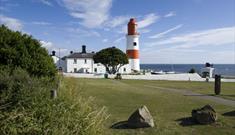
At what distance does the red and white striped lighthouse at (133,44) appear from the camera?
7250 centimetres

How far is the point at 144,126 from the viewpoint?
432 inches

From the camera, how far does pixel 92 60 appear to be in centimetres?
8000

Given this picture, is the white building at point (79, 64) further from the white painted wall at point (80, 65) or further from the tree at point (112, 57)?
the tree at point (112, 57)

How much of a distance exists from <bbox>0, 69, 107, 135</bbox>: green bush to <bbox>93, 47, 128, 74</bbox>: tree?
200ft

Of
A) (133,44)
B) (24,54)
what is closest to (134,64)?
(133,44)

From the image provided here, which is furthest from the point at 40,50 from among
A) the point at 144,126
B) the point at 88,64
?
the point at 88,64

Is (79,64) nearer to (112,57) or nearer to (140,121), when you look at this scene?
(112,57)

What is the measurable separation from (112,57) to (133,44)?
660cm

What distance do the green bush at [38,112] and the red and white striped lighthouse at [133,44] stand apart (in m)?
64.6

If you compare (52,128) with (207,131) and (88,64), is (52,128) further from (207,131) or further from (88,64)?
(88,64)

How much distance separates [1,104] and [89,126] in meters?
2.24

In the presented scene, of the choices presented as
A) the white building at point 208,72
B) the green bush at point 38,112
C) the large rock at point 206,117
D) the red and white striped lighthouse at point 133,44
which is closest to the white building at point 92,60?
the red and white striped lighthouse at point 133,44

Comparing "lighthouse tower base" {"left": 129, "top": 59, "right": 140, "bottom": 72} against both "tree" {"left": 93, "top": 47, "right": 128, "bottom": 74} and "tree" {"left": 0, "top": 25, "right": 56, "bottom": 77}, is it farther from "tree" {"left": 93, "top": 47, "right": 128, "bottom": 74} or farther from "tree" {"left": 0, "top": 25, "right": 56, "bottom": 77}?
"tree" {"left": 0, "top": 25, "right": 56, "bottom": 77}

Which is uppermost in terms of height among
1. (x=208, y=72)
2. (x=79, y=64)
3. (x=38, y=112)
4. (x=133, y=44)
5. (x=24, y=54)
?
(x=133, y=44)
